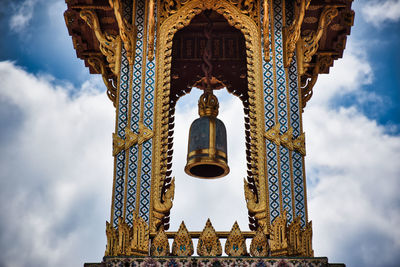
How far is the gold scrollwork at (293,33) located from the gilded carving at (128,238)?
2.91 m

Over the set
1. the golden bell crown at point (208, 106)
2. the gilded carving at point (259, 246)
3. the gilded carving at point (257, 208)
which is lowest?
the gilded carving at point (259, 246)

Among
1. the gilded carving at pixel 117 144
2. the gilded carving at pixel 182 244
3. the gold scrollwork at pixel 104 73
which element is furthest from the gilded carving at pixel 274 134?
the gold scrollwork at pixel 104 73

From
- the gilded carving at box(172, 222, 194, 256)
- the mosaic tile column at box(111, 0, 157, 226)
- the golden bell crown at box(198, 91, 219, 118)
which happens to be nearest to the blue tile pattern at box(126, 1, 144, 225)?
the mosaic tile column at box(111, 0, 157, 226)

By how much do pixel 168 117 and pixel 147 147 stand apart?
0.80 metres

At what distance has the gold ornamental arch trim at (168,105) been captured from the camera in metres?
9.66

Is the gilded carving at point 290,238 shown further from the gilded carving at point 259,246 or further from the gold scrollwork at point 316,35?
the gold scrollwork at point 316,35

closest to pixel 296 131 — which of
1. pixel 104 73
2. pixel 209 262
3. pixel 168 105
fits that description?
pixel 168 105

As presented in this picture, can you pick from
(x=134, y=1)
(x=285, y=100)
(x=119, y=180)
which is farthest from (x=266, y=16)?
(x=119, y=180)

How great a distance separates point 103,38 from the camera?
11.0 meters

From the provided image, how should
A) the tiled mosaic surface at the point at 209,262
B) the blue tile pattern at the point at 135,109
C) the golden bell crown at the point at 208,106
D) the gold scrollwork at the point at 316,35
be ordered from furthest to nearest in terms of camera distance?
the gold scrollwork at the point at 316,35 < the golden bell crown at the point at 208,106 < the blue tile pattern at the point at 135,109 < the tiled mosaic surface at the point at 209,262

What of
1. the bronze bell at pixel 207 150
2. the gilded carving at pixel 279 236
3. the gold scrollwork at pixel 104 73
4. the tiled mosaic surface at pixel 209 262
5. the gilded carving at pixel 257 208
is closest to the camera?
the tiled mosaic surface at pixel 209 262

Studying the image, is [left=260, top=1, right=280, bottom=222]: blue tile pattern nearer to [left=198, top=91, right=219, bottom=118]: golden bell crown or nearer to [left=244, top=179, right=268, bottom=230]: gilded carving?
[left=244, top=179, right=268, bottom=230]: gilded carving

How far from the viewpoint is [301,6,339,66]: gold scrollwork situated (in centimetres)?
1082

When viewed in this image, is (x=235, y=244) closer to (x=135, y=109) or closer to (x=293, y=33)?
(x=135, y=109)
